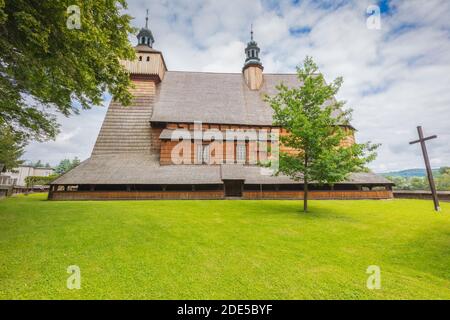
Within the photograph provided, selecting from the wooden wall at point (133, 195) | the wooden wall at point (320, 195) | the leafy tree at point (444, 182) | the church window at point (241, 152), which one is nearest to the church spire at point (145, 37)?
the church window at point (241, 152)

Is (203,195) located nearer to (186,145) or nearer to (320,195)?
(186,145)

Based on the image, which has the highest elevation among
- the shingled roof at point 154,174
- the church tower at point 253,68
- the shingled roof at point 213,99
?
the church tower at point 253,68

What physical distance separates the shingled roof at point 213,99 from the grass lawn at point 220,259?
18.7 m

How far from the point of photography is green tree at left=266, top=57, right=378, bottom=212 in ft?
38.1

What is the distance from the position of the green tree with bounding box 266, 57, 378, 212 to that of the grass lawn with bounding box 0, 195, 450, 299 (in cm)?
350

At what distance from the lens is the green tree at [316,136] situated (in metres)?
11.6

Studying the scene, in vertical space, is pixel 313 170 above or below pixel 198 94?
below

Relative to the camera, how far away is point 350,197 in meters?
21.6

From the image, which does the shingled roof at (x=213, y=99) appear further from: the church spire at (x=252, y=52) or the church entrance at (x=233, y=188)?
the church entrance at (x=233, y=188)

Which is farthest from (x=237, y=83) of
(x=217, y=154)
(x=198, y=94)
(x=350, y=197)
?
(x=350, y=197)
